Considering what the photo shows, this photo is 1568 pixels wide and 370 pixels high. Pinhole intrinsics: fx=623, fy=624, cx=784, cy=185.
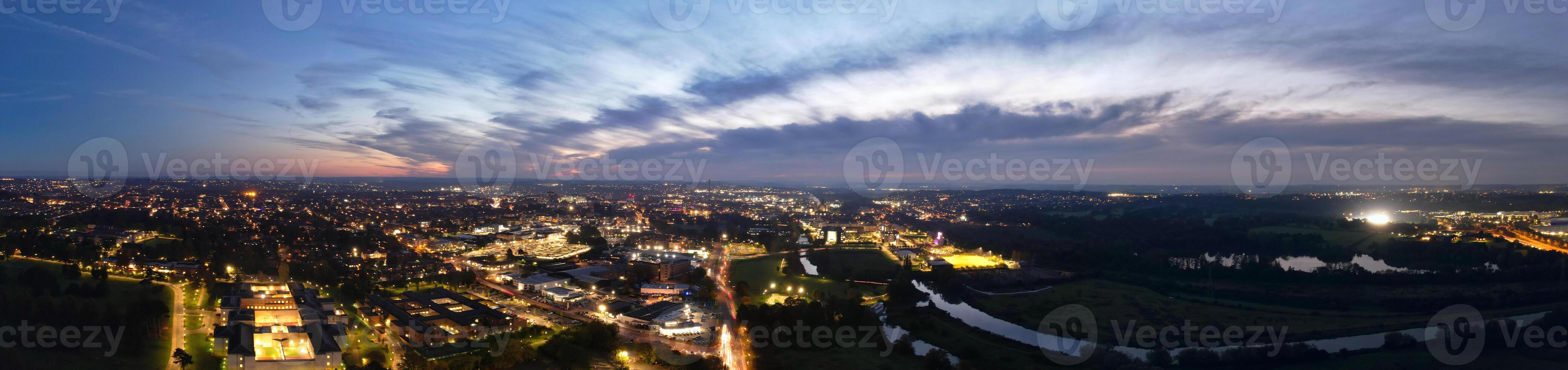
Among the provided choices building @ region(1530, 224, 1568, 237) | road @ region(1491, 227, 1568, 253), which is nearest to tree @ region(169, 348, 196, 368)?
road @ region(1491, 227, 1568, 253)

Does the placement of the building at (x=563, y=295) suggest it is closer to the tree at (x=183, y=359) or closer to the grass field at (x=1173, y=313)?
the tree at (x=183, y=359)

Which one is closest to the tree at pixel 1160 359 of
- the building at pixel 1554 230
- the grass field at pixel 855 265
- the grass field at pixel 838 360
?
the grass field at pixel 838 360

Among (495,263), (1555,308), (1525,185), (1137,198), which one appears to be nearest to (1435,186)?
(1525,185)

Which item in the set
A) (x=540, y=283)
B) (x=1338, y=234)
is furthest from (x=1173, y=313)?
(x=1338, y=234)

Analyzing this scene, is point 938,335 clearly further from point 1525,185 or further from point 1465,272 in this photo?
A: point 1525,185

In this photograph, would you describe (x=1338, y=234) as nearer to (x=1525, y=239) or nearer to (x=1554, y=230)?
(x=1525, y=239)

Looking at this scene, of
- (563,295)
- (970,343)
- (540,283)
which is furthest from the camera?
(540,283)
